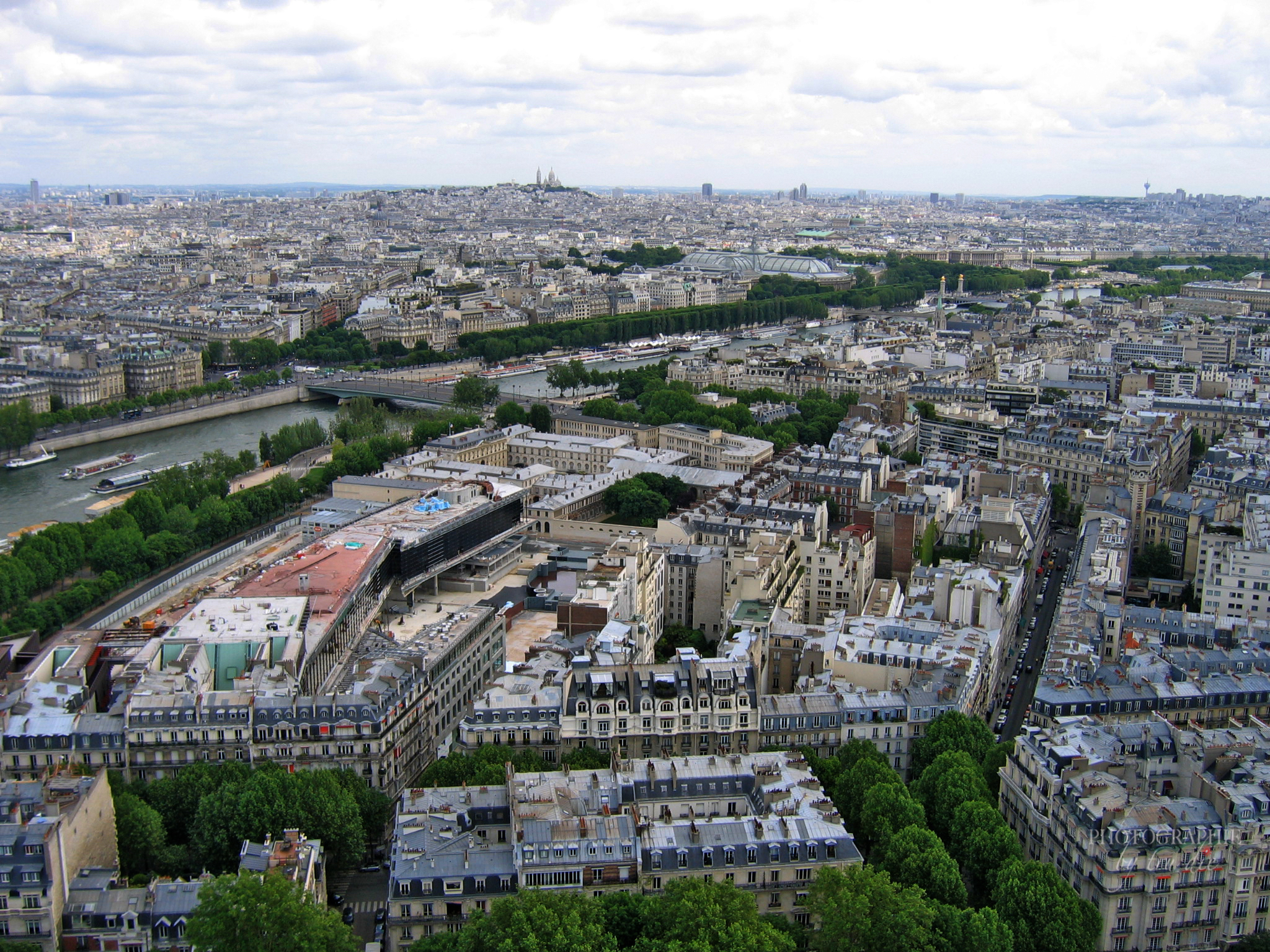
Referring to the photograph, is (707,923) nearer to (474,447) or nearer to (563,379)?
(474,447)

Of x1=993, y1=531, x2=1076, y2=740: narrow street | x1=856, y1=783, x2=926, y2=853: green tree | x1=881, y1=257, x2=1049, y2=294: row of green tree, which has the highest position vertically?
x1=881, y1=257, x2=1049, y2=294: row of green tree

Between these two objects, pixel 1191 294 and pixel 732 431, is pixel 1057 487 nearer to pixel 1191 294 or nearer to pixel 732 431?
pixel 732 431

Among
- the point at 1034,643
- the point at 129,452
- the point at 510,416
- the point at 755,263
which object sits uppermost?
the point at 755,263

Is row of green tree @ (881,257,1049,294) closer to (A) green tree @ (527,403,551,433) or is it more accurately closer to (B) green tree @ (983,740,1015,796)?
(A) green tree @ (527,403,551,433)

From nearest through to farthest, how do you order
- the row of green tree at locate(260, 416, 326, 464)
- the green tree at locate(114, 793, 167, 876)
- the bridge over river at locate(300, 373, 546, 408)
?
the green tree at locate(114, 793, 167, 876), the row of green tree at locate(260, 416, 326, 464), the bridge over river at locate(300, 373, 546, 408)

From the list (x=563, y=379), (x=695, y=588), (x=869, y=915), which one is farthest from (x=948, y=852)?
(x=563, y=379)

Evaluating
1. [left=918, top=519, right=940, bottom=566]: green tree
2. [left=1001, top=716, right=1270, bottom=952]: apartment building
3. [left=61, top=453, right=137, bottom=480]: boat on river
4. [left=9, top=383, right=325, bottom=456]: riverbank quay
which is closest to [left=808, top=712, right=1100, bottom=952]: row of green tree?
[left=1001, top=716, right=1270, bottom=952]: apartment building
